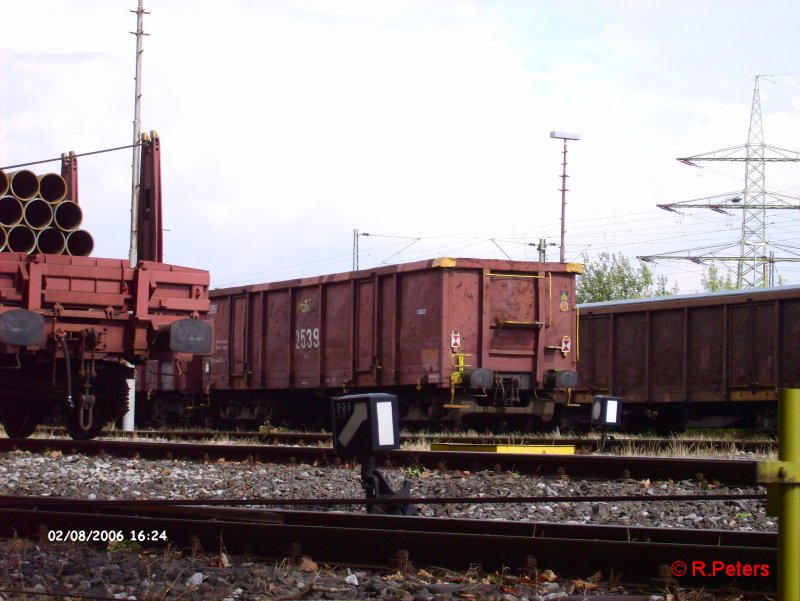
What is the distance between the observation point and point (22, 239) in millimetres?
11172

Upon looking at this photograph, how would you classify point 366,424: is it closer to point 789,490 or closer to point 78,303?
point 789,490

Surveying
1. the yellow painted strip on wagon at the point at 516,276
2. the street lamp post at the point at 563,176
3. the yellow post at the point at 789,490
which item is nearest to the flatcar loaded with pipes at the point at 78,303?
the yellow painted strip on wagon at the point at 516,276

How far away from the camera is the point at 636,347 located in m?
20.6

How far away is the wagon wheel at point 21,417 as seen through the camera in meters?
12.3

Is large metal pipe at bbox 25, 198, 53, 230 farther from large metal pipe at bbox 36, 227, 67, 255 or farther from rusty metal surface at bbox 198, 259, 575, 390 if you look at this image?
rusty metal surface at bbox 198, 259, 575, 390

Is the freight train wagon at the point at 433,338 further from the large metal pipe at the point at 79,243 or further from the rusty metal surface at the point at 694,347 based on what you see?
the large metal pipe at the point at 79,243

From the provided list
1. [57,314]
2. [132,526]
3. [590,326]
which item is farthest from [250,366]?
[132,526]

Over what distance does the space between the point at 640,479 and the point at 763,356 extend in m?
9.58

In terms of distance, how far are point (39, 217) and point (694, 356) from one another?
12.2 metres

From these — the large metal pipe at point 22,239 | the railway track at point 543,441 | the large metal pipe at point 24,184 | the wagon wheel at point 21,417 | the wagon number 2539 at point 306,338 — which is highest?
the large metal pipe at point 24,184

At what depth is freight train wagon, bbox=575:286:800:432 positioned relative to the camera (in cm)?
1762

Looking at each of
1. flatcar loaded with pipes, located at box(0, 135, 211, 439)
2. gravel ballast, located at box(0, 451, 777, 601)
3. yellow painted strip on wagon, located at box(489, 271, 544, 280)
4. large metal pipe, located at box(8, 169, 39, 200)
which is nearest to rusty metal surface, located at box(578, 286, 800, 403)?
yellow painted strip on wagon, located at box(489, 271, 544, 280)

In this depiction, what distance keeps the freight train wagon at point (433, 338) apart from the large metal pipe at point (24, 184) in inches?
268

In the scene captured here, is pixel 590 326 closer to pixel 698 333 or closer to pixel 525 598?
pixel 698 333
